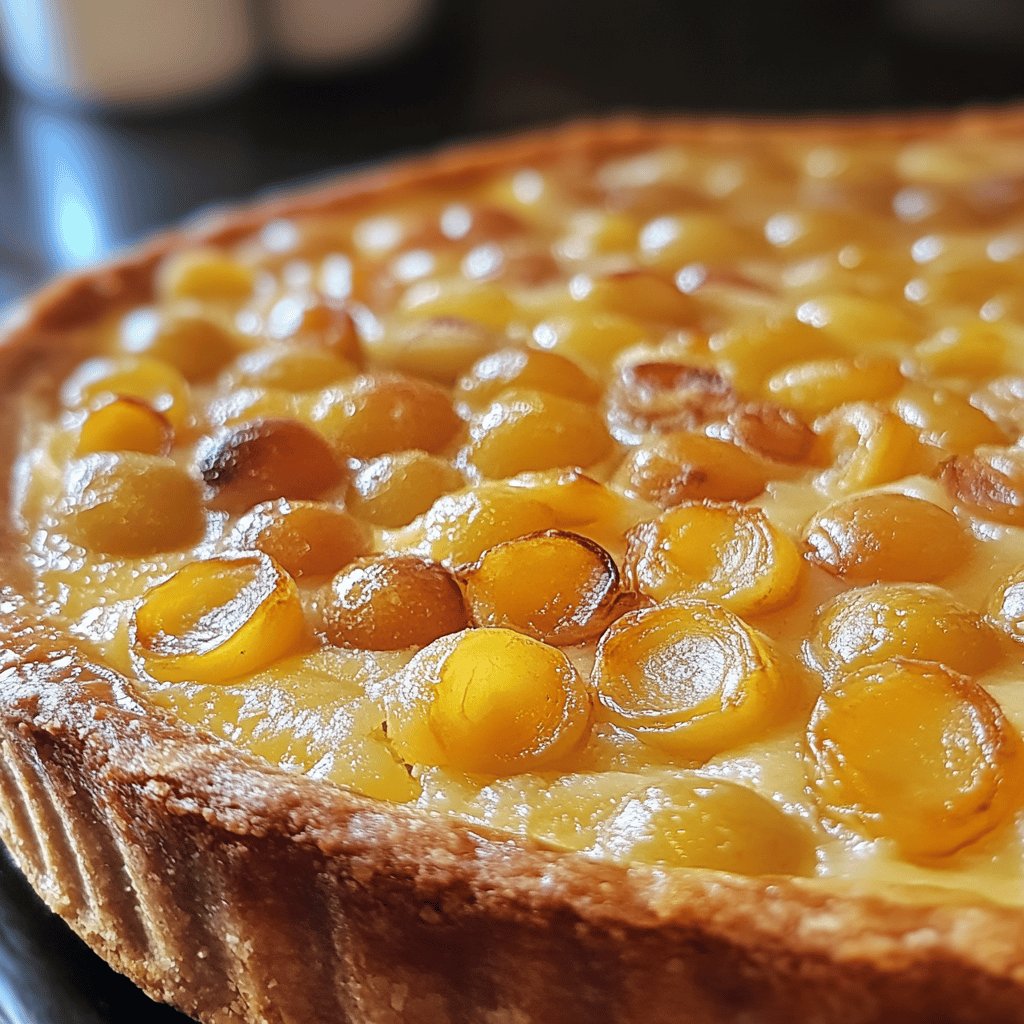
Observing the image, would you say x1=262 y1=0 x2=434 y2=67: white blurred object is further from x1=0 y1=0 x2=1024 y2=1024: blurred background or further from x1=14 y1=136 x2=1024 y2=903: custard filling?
x1=14 y1=136 x2=1024 y2=903: custard filling

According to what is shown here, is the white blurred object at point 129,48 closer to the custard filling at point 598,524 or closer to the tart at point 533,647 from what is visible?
the custard filling at point 598,524

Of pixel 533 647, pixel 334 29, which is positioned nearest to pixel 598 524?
pixel 533 647

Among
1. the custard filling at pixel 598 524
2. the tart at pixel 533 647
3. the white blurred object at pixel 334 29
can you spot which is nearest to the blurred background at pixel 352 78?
the white blurred object at pixel 334 29

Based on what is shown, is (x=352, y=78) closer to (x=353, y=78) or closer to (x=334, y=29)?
(x=353, y=78)

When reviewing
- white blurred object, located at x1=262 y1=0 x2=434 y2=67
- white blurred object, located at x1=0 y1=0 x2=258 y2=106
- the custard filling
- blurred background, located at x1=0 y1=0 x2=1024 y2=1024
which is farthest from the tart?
white blurred object, located at x1=262 y1=0 x2=434 y2=67

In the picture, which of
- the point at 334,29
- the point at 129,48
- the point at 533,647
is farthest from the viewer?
the point at 334,29

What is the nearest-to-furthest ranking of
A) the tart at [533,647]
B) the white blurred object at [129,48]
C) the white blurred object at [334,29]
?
the tart at [533,647] → the white blurred object at [129,48] → the white blurred object at [334,29]
